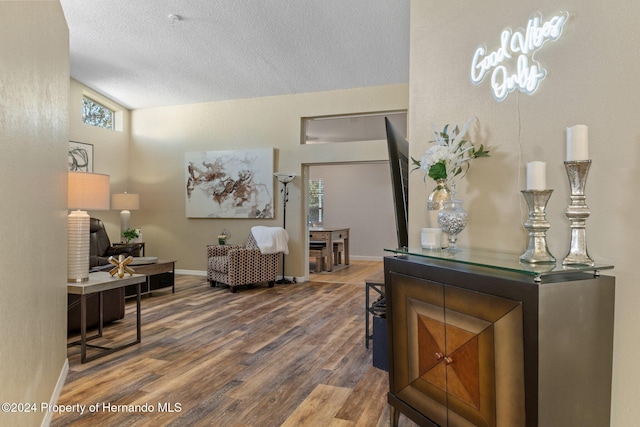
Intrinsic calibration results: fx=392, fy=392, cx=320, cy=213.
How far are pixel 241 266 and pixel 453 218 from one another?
418cm

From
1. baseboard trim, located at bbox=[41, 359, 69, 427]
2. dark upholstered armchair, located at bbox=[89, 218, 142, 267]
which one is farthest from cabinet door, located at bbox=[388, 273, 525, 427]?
dark upholstered armchair, located at bbox=[89, 218, 142, 267]

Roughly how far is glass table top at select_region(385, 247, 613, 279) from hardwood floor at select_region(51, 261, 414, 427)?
37.3 inches

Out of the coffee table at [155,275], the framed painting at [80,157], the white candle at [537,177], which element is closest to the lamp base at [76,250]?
the coffee table at [155,275]

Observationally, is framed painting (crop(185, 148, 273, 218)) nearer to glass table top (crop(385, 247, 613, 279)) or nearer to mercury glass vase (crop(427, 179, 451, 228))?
mercury glass vase (crop(427, 179, 451, 228))

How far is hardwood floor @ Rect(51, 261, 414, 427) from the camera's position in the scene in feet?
6.79

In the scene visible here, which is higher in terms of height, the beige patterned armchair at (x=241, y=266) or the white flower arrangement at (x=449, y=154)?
the white flower arrangement at (x=449, y=154)

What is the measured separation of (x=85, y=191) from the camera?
2.82 meters

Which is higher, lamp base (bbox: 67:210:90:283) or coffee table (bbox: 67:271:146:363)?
lamp base (bbox: 67:210:90:283)

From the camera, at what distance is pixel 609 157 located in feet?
4.78

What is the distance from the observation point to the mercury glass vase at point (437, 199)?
1926 mm

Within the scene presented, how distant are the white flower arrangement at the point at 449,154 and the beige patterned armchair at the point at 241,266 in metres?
4.09

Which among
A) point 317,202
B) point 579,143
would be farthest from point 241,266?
point 579,143

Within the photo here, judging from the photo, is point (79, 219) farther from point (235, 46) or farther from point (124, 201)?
point (124, 201)

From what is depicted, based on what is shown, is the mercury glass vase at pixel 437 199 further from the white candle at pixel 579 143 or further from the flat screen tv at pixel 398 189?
the white candle at pixel 579 143
